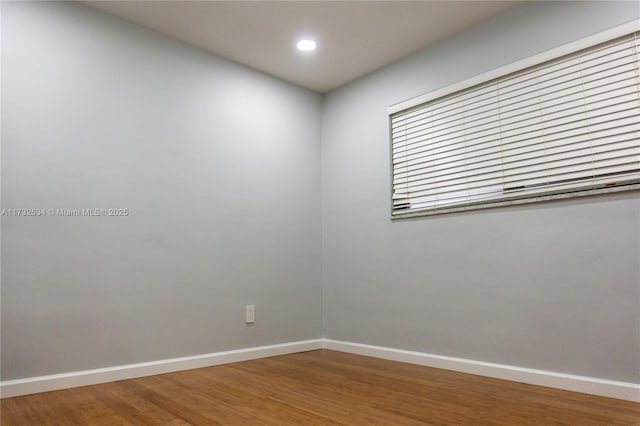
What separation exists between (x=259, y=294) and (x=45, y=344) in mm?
1417

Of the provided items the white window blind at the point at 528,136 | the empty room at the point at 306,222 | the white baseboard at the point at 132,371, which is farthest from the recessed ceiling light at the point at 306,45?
the white baseboard at the point at 132,371

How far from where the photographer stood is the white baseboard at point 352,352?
214cm

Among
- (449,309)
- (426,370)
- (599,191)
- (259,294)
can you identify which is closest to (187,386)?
(259,294)

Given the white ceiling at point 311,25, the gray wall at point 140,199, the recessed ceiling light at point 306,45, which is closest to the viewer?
the gray wall at point 140,199

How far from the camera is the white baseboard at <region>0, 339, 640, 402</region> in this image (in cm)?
214

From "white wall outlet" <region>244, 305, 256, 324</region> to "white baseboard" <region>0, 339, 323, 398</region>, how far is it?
21cm

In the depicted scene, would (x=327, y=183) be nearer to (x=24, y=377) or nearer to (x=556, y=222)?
(x=556, y=222)

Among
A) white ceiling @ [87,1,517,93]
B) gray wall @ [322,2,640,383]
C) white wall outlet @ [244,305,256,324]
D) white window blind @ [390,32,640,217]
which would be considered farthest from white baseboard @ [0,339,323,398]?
white ceiling @ [87,1,517,93]

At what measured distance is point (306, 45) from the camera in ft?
10.1

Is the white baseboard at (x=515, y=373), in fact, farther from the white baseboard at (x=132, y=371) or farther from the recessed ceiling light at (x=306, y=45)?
the recessed ceiling light at (x=306, y=45)

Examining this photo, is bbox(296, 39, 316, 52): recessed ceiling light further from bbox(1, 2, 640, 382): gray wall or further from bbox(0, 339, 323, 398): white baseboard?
bbox(0, 339, 323, 398): white baseboard

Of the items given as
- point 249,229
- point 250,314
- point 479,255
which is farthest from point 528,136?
point 250,314

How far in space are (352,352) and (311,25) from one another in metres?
2.46

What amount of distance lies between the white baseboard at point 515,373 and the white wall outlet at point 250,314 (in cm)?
84
